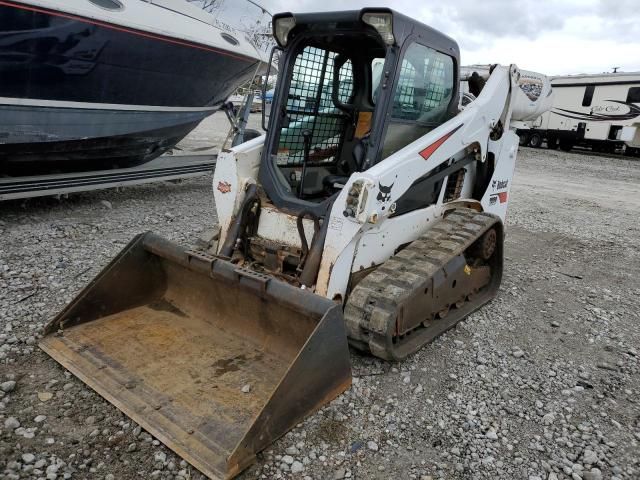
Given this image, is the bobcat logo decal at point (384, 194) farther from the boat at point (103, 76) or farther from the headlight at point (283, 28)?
the boat at point (103, 76)

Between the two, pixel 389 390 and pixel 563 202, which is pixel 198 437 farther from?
pixel 563 202

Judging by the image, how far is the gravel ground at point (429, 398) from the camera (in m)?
2.38

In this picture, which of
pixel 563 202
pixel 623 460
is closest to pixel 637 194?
pixel 563 202

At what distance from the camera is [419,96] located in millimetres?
3730

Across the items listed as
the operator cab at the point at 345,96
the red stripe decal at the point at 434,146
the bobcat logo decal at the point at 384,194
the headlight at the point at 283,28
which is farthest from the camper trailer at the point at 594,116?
the bobcat logo decal at the point at 384,194

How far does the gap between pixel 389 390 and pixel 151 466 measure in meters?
1.36

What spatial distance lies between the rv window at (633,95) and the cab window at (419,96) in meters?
17.7

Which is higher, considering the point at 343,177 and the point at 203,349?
the point at 343,177

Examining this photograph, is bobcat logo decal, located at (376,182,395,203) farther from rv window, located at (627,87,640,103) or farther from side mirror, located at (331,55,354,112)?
rv window, located at (627,87,640,103)

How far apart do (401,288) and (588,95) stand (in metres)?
20.1

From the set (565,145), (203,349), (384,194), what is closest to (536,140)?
(565,145)

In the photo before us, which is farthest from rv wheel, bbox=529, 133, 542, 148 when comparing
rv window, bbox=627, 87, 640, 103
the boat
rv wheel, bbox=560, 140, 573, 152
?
the boat

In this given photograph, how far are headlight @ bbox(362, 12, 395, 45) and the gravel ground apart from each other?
2012 mm

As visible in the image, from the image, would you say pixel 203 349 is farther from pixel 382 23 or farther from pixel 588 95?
pixel 588 95
